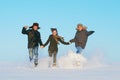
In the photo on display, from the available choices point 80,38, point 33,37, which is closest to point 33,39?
point 33,37

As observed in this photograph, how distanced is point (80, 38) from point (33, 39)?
286cm

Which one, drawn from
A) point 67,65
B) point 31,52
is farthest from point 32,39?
point 67,65

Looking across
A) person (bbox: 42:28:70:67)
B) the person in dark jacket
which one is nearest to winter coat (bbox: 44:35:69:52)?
person (bbox: 42:28:70:67)

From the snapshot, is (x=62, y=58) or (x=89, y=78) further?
(x=62, y=58)

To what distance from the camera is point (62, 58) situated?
24.4 m

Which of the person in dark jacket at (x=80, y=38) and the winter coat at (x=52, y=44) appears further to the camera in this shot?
the person in dark jacket at (x=80, y=38)

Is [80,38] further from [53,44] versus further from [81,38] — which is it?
[53,44]

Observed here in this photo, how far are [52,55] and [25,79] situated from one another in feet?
28.7

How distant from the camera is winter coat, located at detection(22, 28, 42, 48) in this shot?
22.4 m

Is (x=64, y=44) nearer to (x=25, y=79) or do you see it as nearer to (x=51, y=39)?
(x=51, y=39)

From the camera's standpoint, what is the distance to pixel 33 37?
2250 cm

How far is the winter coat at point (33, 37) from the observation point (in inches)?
881

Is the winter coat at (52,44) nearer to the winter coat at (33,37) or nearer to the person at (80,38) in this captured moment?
the winter coat at (33,37)

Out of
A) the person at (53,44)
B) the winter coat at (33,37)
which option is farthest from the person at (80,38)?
the winter coat at (33,37)
